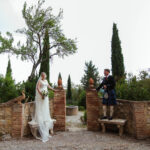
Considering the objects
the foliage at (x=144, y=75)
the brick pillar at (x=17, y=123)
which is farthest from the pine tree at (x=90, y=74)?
the brick pillar at (x=17, y=123)

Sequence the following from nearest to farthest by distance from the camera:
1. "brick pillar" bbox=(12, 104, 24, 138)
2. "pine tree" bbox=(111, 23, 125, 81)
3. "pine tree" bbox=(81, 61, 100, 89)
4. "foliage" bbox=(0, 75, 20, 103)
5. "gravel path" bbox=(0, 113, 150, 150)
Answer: "gravel path" bbox=(0, 113, 150, 150), "brick pillar" bbox=(12, 104, 24, 138), "foliage" bbox=(0, 75, 20, 103), "pine tree" bbox=(111, 23, 125, 81), "pine tree" bbox=(81, 61, 100, 89)

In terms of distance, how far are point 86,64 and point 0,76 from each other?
2301cm

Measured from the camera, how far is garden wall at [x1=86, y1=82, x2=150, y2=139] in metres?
3.96

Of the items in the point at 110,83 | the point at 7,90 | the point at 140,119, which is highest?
the point at 110,83

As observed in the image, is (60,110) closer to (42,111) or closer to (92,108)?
(42,111)

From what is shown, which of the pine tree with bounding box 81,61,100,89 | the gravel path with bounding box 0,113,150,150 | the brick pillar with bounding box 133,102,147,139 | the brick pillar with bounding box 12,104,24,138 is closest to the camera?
the gravel path with bounding box 0,113,150,150

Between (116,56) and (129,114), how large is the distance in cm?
1436

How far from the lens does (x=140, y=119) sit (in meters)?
3.98

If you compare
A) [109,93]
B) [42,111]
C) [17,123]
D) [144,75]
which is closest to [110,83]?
[109,93]

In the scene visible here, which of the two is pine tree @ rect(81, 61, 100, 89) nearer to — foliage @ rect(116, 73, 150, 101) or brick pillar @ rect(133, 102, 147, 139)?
foliage @ rect(116, 73, 150, 101)

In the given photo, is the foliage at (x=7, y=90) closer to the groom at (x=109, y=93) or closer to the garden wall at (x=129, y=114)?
the garden wall at (x=129, y=114)

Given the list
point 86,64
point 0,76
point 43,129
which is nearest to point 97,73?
point 86,64

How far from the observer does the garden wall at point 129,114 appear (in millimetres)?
3965

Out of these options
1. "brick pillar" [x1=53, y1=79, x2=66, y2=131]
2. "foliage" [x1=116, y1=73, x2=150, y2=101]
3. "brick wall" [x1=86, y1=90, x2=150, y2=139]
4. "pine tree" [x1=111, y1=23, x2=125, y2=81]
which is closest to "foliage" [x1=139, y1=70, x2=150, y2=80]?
"pine tree" [x1=111, y1=23, x2=125, y2=81]
